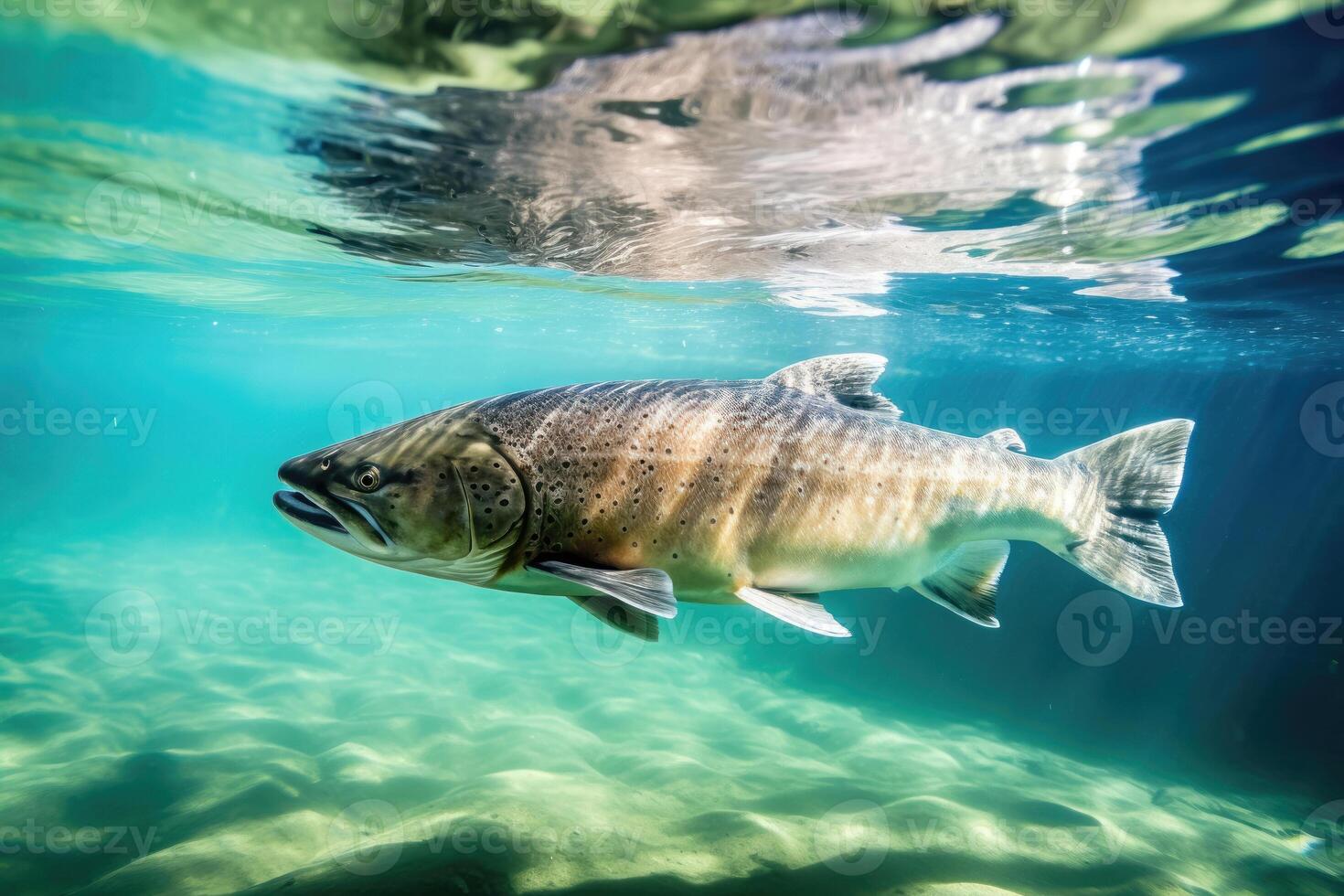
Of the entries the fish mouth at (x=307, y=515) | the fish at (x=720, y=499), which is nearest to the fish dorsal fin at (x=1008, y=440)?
the fish at (x=720, y=499)

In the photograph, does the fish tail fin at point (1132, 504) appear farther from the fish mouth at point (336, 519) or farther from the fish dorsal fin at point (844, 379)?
the fish mouth at point (336, 519)

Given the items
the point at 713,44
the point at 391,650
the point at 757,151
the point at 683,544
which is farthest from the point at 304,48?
the point at 391,650

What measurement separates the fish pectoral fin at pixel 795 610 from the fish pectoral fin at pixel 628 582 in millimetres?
603

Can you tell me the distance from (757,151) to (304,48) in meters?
5.27

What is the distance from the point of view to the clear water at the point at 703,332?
6.20 meters

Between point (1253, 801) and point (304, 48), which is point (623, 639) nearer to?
point (1253, 801)

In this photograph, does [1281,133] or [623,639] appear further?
[623,639]

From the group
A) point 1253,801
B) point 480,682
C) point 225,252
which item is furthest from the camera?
point 225,252

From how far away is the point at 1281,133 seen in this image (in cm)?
750

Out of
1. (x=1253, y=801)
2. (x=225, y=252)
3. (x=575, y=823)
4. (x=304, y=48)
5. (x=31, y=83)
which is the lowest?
(x=1253, y=801)

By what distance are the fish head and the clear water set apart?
3.02 meters

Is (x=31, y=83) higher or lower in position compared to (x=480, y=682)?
higher

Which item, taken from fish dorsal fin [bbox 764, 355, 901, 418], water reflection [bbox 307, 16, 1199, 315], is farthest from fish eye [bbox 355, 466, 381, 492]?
water reflection [bbox 307, 16, 1199, 315]

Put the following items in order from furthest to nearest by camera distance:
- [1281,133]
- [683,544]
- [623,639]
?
[623,639], [1281,133], [683,544]
